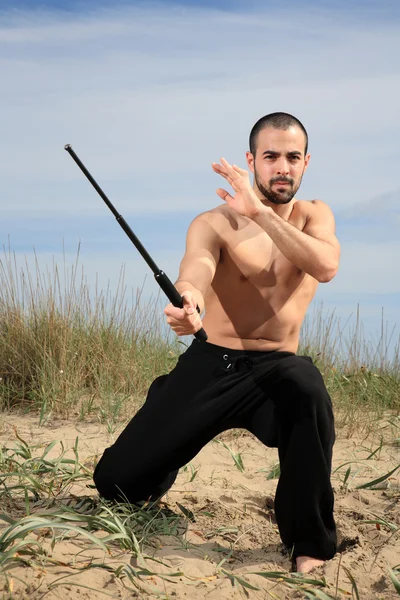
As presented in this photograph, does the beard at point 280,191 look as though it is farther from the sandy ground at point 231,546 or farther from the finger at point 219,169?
the sandy ground at point 231,546

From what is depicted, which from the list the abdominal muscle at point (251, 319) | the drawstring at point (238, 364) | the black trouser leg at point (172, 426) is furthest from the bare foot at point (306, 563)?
the abdominal muscle at point (251, 319)

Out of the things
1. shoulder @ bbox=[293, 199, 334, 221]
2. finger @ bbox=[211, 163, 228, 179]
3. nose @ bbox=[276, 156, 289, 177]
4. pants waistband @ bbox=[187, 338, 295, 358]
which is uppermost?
nose @ bbox=[276, 156, 289, 177]

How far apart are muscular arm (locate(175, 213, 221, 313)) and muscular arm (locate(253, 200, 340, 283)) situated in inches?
14.3

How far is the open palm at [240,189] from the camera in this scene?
3344 millimetres

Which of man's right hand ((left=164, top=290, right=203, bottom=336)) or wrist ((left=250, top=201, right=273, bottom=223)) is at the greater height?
wrist ((left=250, top=201, right=273, bottom=223))

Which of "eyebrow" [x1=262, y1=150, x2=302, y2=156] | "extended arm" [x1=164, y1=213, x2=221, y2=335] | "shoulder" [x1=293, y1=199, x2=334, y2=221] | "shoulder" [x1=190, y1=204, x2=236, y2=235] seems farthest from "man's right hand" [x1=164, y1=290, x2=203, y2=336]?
"shoulder" [x1=293, y1=199, x2=334, y2=221]

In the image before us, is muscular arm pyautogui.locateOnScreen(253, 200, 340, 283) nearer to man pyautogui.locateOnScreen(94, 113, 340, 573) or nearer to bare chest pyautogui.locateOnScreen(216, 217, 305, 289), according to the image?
man pyautogui.locateOnScreen(94, 113, 340, 573)

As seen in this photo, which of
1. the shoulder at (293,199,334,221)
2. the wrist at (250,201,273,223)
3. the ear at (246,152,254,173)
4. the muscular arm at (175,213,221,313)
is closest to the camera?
the wrist at (250,201,273,223)

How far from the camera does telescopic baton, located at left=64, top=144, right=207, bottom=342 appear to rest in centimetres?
304

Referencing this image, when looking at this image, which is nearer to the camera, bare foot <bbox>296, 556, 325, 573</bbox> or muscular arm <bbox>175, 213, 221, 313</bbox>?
bare foot <bbox>296, 556, 325, 573</bbox>

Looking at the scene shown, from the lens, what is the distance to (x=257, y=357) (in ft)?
11.9

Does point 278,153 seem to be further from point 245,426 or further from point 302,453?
point 302,453

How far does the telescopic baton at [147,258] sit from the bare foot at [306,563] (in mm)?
1087

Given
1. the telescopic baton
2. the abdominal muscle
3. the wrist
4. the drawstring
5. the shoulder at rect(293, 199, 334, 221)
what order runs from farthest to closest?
the shoulder at rect(293, 199, 334, 221) → the abdominal muscle → the drawstring → the wrist → the telescopic baton
